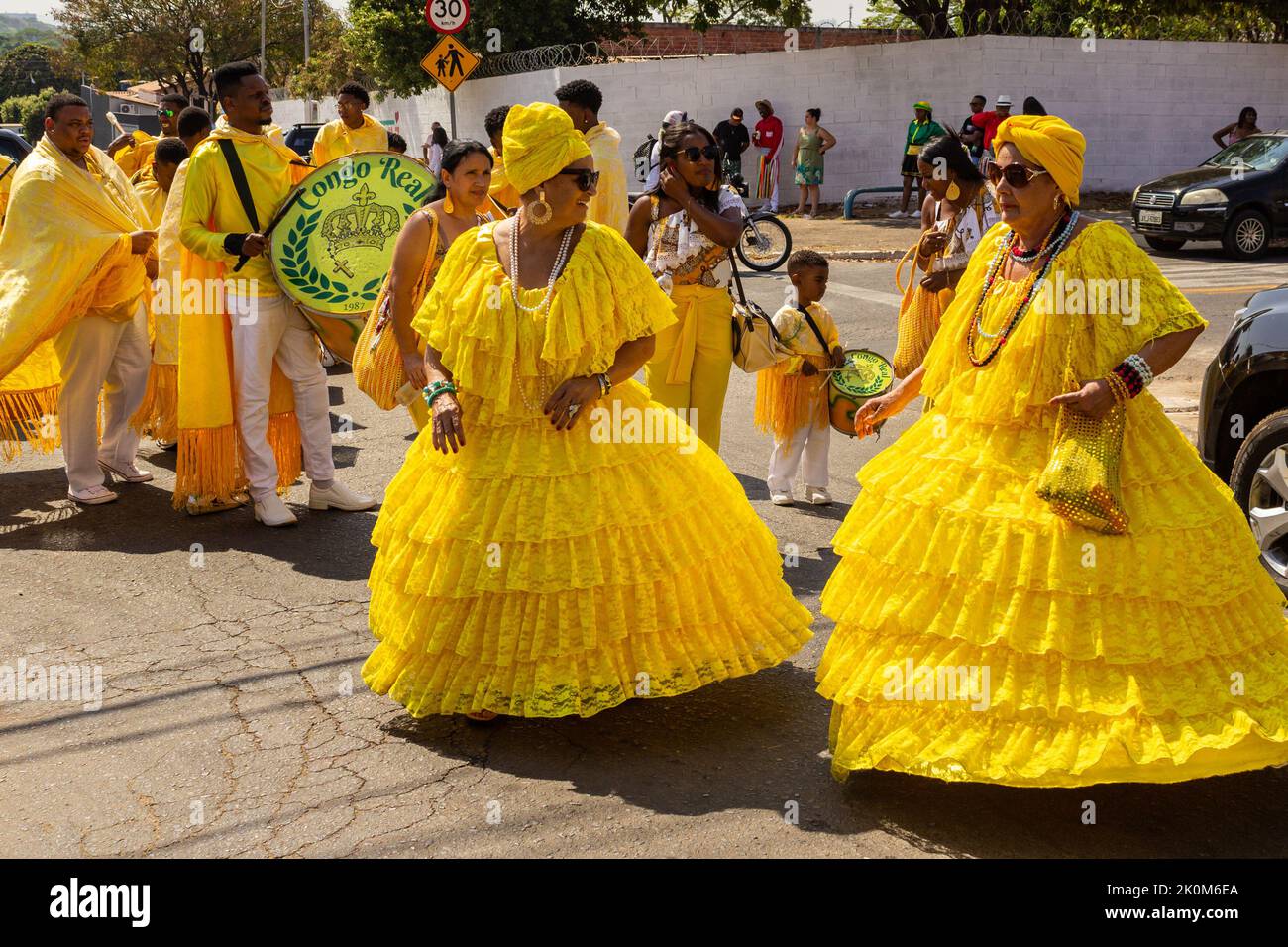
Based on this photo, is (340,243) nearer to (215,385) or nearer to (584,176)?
(215,385)

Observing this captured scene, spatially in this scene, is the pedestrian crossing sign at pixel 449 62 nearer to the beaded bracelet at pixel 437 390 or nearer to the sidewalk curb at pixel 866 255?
the sidewalk curb at pixel 866 255

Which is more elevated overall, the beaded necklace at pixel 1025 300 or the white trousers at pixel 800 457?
the beaded necklace at pixel 1025 300

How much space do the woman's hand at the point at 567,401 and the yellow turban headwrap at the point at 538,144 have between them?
0.70m

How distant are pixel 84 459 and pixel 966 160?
5351mm

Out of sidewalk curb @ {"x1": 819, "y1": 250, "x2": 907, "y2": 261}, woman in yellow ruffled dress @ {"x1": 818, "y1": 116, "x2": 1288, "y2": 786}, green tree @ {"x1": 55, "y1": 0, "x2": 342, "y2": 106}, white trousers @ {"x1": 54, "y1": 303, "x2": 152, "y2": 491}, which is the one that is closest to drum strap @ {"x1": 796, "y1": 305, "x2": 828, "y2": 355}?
woman in yellow ruffled dress @ {"x1": 818, "y1": 116, "x2": 1288, "y2": 786}

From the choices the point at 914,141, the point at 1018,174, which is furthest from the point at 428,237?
the point at 914,141

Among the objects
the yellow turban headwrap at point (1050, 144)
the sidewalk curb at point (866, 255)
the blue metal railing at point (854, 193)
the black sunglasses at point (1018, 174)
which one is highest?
the blue metal railing at point (854, 193)

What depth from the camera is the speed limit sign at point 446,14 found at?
14.4 meters

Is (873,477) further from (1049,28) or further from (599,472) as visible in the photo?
(1049,28)

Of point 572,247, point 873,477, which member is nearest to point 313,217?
point 572,247

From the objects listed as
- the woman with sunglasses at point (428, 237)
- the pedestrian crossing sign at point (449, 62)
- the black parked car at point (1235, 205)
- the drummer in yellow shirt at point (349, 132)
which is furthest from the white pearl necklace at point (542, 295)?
the black parked car at point (1235, 205)

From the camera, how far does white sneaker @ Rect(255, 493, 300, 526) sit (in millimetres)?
7359

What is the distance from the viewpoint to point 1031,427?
4.08 metres

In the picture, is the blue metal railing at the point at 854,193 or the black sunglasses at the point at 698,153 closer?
the black sunglasses at the point at 698,153
